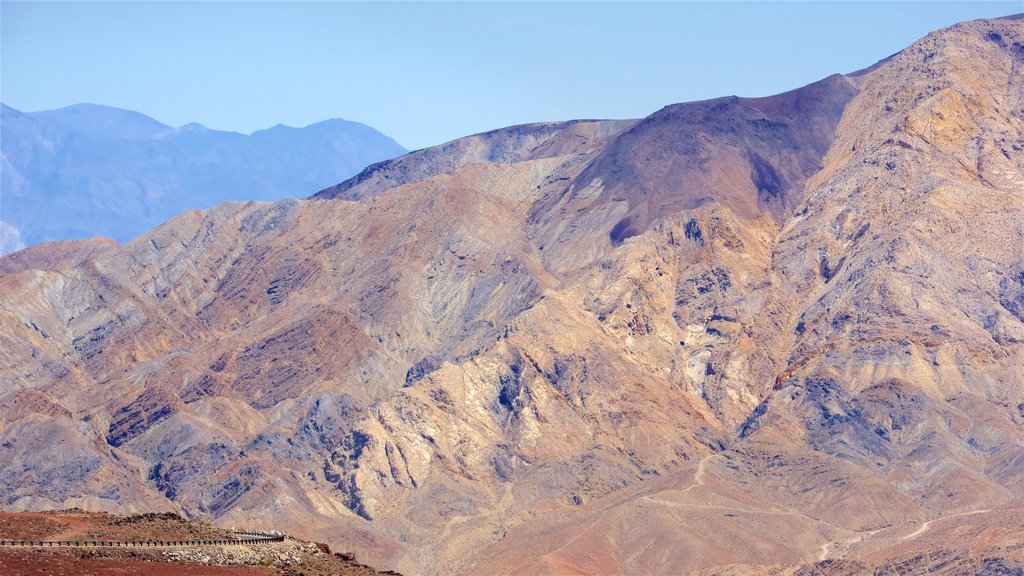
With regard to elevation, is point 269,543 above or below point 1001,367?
above

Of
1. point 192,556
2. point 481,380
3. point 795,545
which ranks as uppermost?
point 192,556

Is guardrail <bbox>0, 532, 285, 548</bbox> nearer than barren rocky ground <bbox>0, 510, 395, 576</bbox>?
No

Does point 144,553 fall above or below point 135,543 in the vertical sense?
below

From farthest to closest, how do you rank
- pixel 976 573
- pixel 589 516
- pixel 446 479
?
pixel 446 479, pixel 589 516, pixel 976 573

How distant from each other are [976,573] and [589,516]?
40.8 meters

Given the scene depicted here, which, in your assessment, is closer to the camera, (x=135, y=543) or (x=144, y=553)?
(x=144, y=553)

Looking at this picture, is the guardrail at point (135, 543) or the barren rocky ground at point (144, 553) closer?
the barren rocky ground at point (144, 553)

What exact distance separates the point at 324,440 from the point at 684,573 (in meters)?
55.7

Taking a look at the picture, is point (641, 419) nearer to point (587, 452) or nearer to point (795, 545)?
point (587, 452)

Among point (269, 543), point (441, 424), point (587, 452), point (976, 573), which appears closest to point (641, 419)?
point (587, 452)

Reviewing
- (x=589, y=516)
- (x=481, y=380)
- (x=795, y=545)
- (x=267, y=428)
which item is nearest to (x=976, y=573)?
(x=795, y=545)

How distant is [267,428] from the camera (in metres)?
200

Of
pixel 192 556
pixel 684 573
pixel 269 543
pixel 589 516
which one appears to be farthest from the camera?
pixel 589 516

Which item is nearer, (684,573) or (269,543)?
(269,543)
